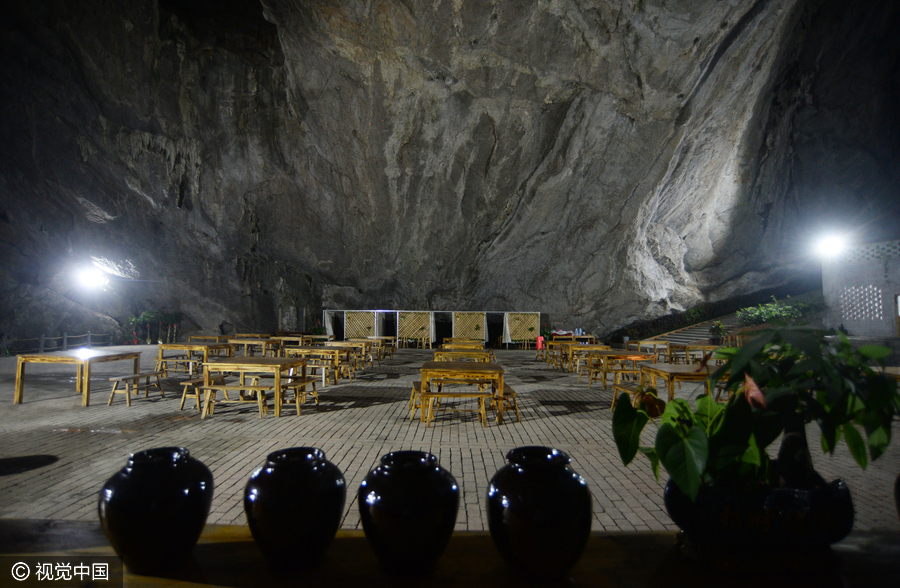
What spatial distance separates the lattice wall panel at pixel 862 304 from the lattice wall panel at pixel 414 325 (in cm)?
1499

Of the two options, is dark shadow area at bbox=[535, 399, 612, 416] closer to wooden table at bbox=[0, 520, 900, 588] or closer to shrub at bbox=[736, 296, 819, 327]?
wooden table at bbox=[0, 520, 900, 588]

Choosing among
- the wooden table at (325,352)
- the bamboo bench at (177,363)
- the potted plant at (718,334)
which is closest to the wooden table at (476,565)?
the bamboo bench at (177,363)

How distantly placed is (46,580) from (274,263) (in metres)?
21.2

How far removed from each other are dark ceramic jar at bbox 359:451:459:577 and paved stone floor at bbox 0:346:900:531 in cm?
107

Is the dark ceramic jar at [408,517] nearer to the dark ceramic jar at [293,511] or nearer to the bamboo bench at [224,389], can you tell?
the dark ceramic jar at [293,511]

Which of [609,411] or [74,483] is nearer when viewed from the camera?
[74,483]

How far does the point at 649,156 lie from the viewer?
1627 centimetres

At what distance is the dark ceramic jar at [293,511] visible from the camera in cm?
135

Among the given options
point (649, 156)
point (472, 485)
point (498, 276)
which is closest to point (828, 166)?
point (649, 156)

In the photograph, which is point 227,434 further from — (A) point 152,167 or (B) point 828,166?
(B) point 828,166

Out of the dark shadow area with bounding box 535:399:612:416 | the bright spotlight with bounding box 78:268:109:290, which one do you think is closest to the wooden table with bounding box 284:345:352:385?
the dark shadow area with bounding box 535:399:612:416

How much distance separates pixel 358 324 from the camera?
66.4ft

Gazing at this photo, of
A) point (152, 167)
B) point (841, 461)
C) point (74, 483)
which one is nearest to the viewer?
point (74, 483)

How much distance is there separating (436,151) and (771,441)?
16.7m
